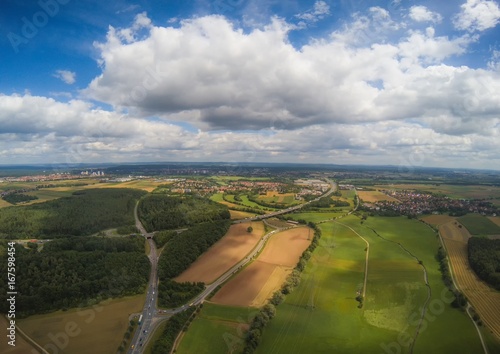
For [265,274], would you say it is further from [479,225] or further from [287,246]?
[479,225]

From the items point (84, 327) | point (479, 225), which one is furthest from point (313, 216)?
point (84, 327)

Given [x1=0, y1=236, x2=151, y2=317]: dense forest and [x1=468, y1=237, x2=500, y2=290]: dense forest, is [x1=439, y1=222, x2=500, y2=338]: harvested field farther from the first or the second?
[x1=0, y1=236, x2=151, y2=317]: dense forest

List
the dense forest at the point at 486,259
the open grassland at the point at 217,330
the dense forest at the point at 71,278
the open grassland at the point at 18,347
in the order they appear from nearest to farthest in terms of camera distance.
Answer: the open grassland at the point at 18,347 → the open grassland at the point at 217,330 → the dense forest at the point at 71,278 → the dense forest at the point at 486,259

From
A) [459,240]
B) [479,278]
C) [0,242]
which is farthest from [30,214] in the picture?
[459,240]

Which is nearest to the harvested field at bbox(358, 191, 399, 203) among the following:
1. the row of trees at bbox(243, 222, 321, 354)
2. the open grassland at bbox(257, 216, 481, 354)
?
the open grassland at bbox(257, 216, 481, 354)

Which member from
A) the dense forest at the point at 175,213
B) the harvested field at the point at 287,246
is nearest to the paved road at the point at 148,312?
the dense forest at the point at 175,213

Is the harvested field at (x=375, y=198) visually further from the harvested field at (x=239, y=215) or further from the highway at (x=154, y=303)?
the highway at (x=154, y=303)

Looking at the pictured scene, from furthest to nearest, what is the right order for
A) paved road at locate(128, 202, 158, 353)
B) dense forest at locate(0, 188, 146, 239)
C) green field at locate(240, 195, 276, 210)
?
green field at locate(240, 195, 276, 210) < dense forest at locate(0, 188, 146, 239) < paved road at locate(128, 202, 158, 353)
